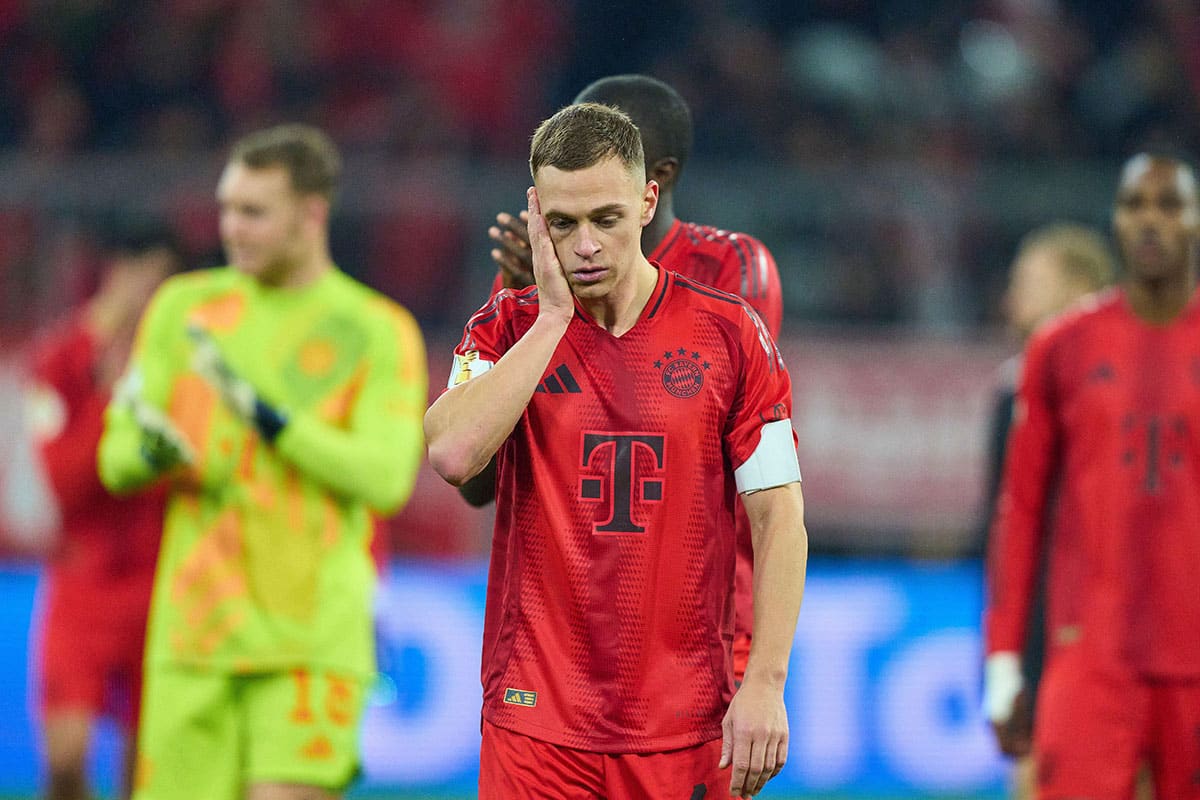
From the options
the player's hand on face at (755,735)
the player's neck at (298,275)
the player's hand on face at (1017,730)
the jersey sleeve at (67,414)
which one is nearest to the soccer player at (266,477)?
the player's neck at (298,275)

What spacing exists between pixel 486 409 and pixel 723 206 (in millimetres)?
6878

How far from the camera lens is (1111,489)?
5.02 metres

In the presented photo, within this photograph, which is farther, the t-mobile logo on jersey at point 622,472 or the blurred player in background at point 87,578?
the blurred player in background at point 87,578

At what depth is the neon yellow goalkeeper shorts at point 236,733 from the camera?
205 inches

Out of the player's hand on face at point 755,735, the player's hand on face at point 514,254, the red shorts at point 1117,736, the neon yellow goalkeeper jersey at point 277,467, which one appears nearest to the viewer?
the player's hand on face at point 755,735

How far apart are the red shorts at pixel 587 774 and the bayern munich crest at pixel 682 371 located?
2.40 ft

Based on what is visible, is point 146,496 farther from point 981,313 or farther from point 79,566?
point 981,313

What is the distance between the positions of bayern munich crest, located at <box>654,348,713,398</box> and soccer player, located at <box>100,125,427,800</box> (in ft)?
6.49

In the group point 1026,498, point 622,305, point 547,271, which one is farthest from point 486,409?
point 1026,498

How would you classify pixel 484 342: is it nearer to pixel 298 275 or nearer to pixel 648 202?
pixel 648 202

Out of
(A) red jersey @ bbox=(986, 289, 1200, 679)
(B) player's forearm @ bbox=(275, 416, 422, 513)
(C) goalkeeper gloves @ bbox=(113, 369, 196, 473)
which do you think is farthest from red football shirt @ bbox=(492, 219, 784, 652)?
(C) goalkeeper gloves @ bbox=(113, 369, 196, 473)

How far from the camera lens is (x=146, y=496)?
6965 mm

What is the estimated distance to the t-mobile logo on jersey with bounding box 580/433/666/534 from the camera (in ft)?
11.4

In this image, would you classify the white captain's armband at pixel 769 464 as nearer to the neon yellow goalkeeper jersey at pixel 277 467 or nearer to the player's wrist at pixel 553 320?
the player's wrist at pixel 553 320
